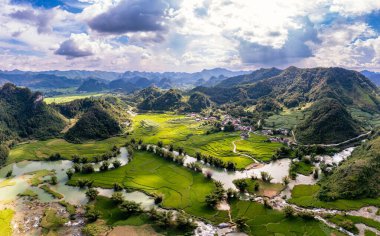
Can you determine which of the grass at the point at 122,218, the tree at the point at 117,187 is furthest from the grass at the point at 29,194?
the tree at the point at 117,187

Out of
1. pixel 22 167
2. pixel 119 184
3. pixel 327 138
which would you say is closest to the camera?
pixel 119 184

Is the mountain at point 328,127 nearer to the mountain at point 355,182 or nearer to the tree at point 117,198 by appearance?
the mountain at point 355,182

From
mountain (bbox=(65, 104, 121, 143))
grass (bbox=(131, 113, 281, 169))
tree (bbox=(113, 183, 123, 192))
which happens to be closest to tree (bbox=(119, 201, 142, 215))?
tree (bbox=(113, 183, 123, 192))

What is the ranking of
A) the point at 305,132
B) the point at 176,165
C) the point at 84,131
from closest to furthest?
the point at 176,165 → the point at 305,132 → the point at 84,131

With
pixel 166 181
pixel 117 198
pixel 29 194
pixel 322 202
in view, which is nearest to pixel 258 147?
pixel 166 181

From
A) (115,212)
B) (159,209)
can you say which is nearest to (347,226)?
(159,209)

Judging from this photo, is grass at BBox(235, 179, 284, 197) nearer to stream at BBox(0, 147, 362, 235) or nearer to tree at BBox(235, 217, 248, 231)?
stream at BBox(0, 147, 362, 235)

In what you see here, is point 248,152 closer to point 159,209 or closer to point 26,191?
point 159,209

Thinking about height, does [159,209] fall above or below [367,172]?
below
